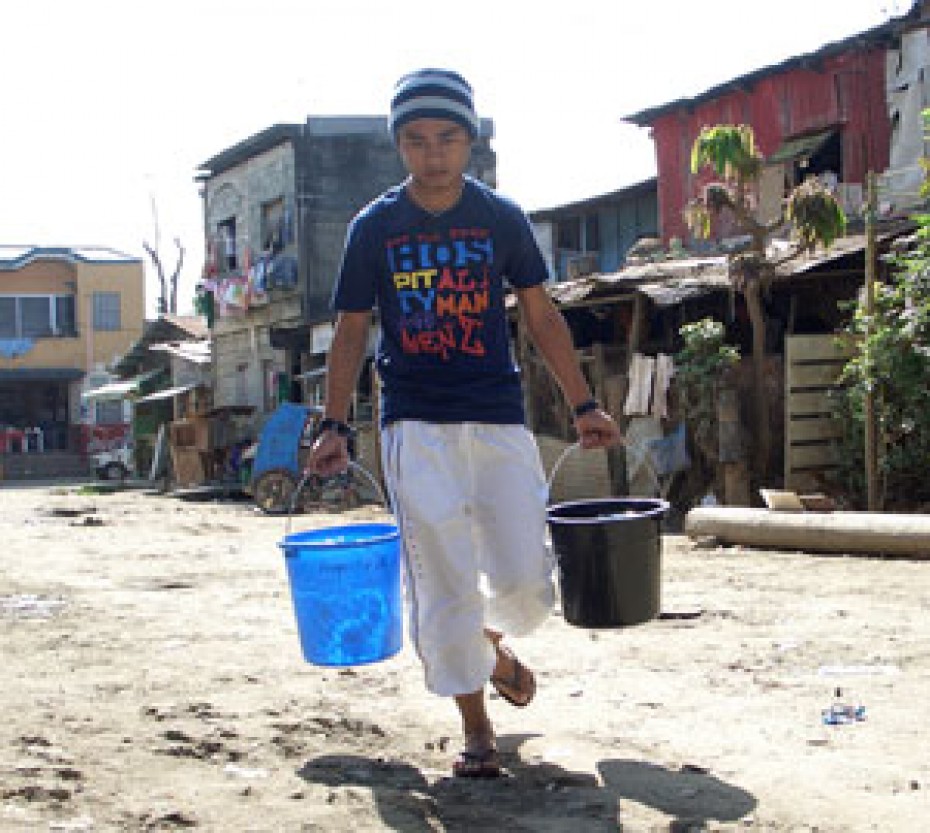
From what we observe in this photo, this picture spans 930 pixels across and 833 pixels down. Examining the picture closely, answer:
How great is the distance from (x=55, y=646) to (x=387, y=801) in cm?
296

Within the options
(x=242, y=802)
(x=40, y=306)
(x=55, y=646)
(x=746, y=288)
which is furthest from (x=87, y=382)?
(x=242, y=802)

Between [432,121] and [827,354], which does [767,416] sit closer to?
[827,354]

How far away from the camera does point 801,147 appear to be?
20.3 m

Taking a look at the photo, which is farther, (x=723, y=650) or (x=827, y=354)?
(x=827, y=354)

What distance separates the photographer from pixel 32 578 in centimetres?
885

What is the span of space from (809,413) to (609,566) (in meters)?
7.99

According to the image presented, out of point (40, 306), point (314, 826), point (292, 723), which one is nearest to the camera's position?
point (314, 826)

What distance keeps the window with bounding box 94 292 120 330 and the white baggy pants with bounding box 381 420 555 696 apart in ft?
132

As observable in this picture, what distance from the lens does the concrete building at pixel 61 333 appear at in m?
40.6

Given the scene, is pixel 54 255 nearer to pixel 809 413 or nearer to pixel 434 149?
pixel 809 413

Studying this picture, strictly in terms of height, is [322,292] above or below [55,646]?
above

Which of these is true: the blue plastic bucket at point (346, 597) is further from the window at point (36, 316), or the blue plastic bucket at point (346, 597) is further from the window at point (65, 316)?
the window at point (65, 316)

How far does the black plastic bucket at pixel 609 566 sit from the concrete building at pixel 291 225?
19562 mm

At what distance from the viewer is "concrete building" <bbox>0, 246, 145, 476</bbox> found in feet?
133
